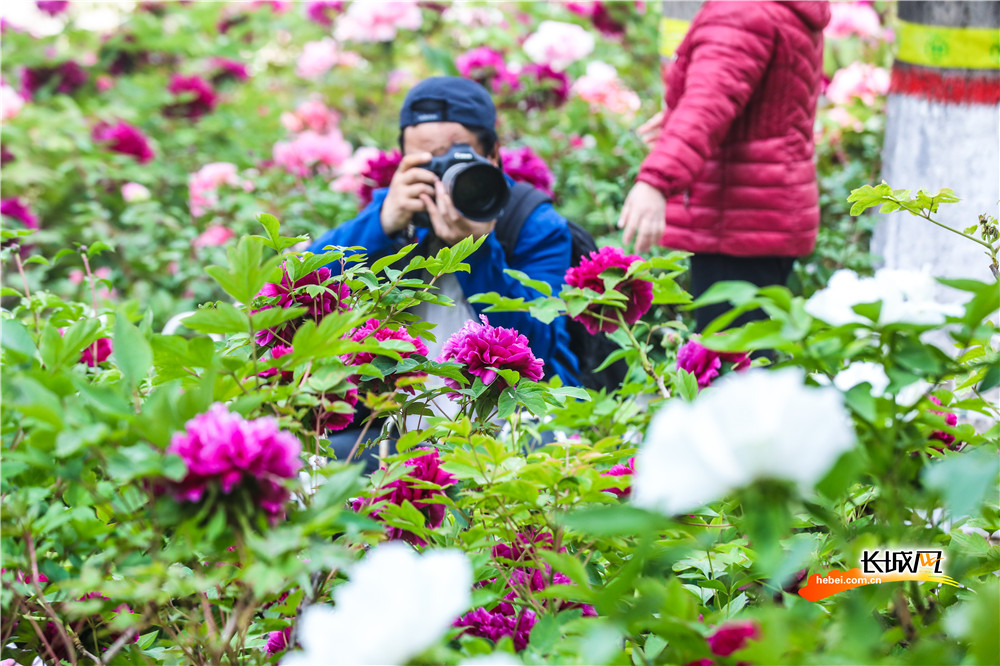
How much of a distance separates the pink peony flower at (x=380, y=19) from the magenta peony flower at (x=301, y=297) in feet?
9.07

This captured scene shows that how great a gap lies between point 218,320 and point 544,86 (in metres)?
2.60

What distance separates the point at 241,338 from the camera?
84 centimetres

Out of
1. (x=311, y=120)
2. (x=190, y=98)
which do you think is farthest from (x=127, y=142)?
(x=311, y=120)

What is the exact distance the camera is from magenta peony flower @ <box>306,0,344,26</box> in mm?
4082

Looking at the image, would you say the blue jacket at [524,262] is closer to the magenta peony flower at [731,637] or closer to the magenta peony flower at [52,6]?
the magenta peony flower at [731,637]

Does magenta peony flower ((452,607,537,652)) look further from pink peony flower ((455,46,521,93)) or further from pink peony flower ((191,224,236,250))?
pink peony flower ((455,46,521,93))

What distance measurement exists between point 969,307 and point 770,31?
1.48 m

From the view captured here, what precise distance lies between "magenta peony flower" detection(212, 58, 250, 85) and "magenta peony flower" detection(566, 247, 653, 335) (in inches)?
130

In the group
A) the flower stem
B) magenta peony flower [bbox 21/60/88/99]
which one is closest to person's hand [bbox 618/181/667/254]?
the flower stem

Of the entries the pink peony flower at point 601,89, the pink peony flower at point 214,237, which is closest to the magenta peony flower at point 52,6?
the pink peony flower at point 214,237

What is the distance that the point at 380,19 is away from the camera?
3.38 m

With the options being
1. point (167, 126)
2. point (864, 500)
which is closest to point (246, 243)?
point (864, 500)

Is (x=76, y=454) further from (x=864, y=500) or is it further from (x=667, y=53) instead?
(x=667, y=53)

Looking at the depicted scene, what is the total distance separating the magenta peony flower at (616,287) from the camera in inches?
41.2
